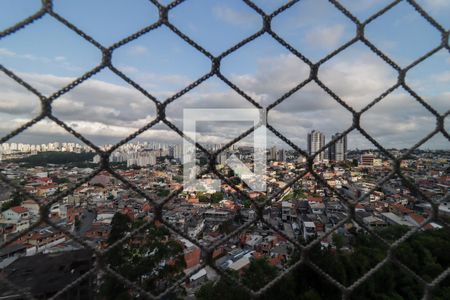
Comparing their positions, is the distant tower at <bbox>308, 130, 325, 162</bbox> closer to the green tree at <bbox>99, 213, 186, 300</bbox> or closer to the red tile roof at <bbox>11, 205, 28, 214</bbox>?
the green tree at <bbox>99, 213, 186, 300</bbox>

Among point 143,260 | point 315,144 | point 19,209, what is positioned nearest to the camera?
point 315,144

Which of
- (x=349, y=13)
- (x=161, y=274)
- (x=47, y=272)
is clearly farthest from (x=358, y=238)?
(x=349, y=13)

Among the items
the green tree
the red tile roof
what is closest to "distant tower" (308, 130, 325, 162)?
the green tree

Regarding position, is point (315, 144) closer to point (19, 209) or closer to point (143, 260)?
point (143, 260)

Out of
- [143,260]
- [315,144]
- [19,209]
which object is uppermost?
[315,144]

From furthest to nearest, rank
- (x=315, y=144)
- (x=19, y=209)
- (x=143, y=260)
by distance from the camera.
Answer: (x=19, y=209), (x=143, y=260), (x=315, y=144)

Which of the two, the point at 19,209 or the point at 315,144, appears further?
the point at 19,209

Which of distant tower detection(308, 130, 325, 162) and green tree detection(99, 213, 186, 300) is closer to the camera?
distant tower detection(308, 130, 325, 162)

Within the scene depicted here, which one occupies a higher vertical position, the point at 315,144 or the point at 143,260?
the point at 315,144

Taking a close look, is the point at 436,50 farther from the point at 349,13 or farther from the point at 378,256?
the point at 378,256

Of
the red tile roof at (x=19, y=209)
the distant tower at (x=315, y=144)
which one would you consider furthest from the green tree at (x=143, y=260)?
the distant tower at (x=315, y=144)

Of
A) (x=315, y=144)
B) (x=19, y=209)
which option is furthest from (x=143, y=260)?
(x=315, y=144)
